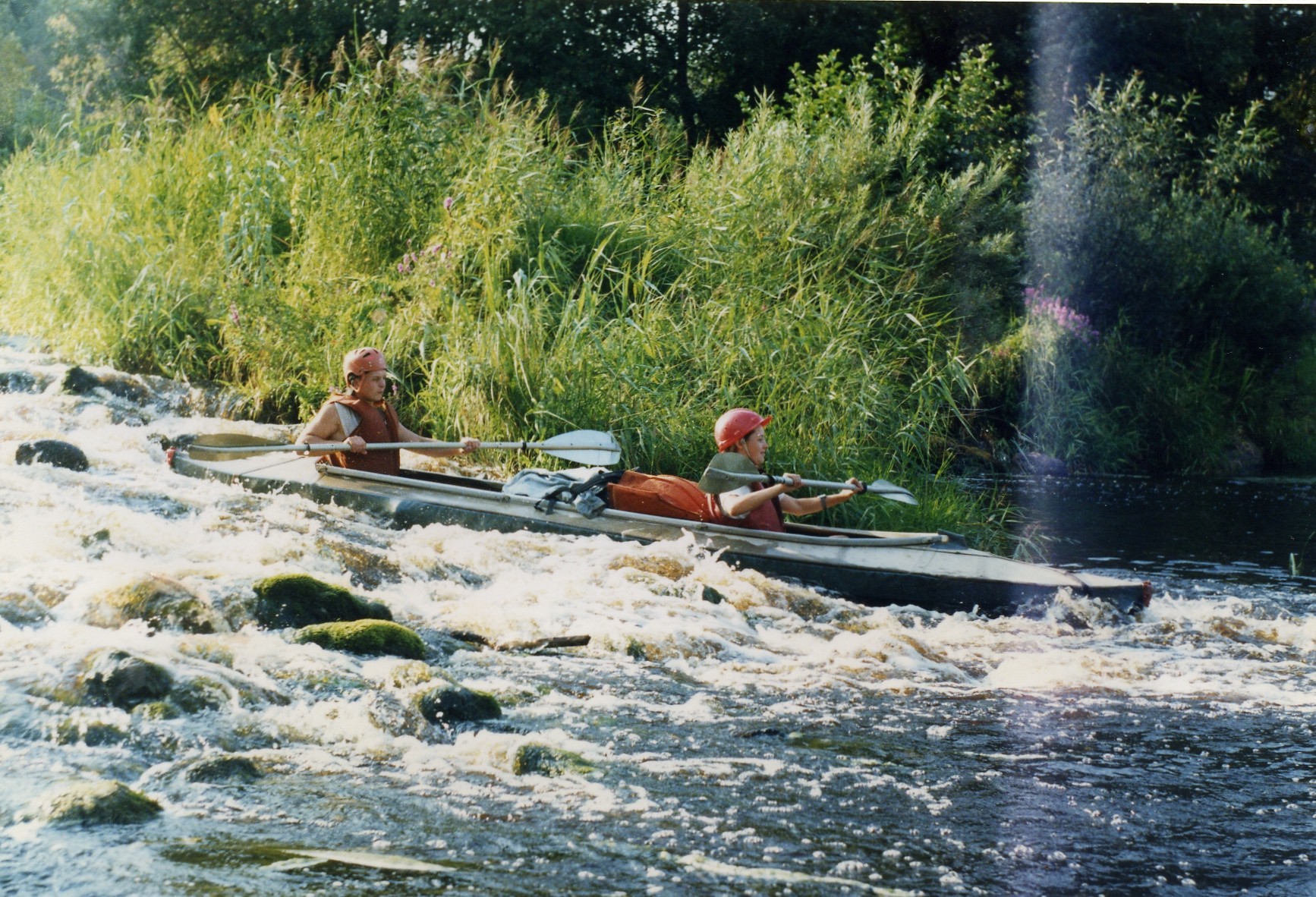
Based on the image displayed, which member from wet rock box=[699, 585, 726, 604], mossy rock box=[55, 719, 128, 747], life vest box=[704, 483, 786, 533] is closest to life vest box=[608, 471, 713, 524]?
life vest box=[704, 483, 786, 533]

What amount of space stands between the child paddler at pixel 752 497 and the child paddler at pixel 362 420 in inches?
49.8

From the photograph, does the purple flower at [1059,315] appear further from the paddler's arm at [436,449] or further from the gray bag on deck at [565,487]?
the gray bag on deck at [565,487]

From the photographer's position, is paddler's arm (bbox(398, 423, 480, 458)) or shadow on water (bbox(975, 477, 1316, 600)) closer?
paddler's arm (bbox(398, 423, 480, 458))

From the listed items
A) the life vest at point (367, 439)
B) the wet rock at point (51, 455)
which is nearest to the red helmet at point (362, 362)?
the life vest at point (367, 439)

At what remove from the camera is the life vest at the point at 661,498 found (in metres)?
5.88

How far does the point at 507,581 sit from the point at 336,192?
427cm

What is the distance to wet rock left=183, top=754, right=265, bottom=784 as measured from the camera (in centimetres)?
308

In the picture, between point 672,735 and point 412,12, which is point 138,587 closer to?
point 672,735

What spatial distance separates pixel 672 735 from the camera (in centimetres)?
360

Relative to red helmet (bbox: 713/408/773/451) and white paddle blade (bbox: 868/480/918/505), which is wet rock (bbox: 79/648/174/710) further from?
white paddle blade (bbox: 868/480/918/505)

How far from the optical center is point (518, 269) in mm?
8219

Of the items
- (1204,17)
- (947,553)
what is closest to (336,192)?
(947,553)

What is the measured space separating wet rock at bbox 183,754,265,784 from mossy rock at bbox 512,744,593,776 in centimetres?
59

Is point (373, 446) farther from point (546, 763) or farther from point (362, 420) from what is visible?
point (546, 763)
